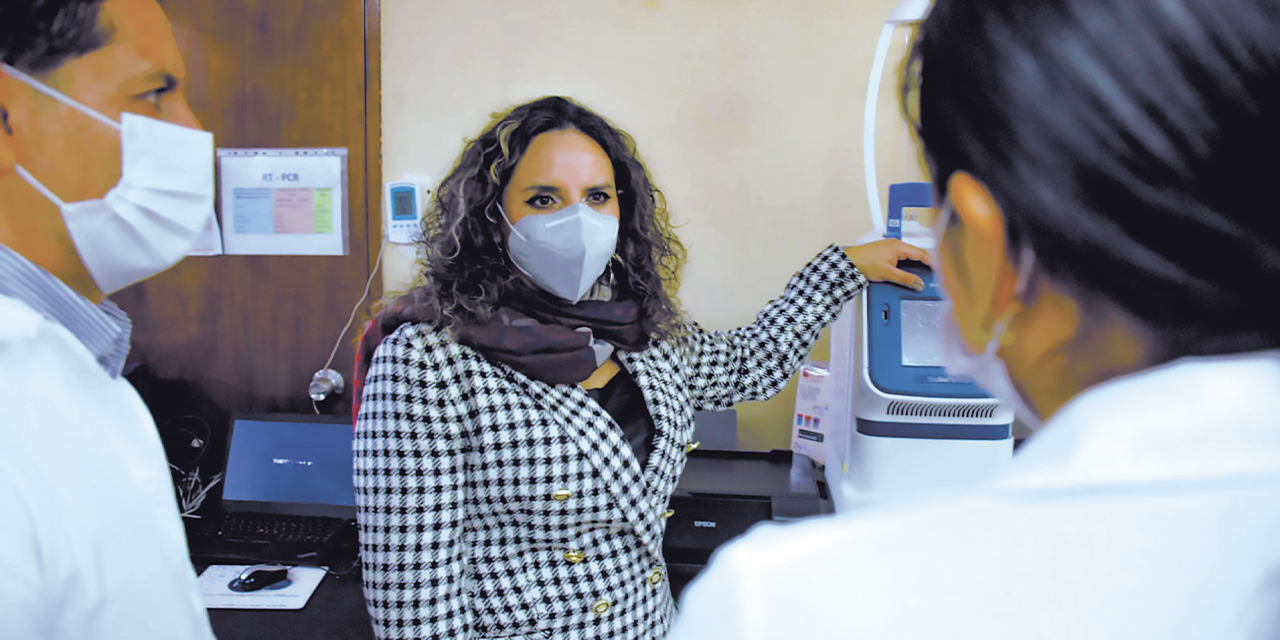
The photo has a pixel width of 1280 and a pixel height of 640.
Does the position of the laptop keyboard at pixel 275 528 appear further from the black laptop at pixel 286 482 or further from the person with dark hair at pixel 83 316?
the person with dark hair at pixel 83 316

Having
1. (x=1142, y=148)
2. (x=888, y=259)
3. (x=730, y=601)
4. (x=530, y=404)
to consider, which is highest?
(x=1142, y=148)

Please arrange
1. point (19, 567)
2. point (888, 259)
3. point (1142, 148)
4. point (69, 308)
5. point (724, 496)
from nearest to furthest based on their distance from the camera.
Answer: point (1142, 148) < point (19, 567) < point (69, 308) < point (888, 259) < point (724, 496)

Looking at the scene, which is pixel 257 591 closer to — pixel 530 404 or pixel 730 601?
pixel 530 404

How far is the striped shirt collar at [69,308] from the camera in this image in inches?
18.6

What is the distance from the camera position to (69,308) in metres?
0.51

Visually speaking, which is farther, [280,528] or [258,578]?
[280,528]

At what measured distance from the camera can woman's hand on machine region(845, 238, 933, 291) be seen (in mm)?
1162

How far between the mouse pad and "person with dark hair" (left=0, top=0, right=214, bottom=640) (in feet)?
2.39

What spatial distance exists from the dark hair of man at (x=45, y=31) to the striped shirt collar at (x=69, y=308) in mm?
138

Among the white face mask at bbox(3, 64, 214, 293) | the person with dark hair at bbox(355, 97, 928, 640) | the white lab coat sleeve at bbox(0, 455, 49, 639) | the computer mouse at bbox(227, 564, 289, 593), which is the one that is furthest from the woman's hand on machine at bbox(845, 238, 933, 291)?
the computer mouse at bbox(227, 564, 289, 593)

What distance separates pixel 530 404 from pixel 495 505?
15cm

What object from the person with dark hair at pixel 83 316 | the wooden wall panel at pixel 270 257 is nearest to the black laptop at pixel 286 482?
the wooden wall panel at pixel 270 257

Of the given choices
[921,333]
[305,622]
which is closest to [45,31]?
[305,622]

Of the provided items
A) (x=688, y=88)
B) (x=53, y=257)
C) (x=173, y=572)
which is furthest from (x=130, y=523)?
(x=688, y=88)
